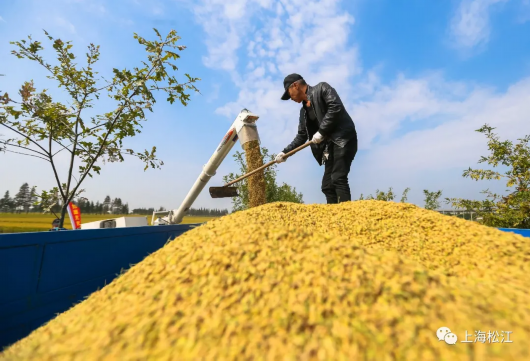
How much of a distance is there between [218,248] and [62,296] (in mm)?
941

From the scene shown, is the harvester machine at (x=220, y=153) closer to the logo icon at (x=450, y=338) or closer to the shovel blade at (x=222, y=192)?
the shovel blade at (x=222, y=192)

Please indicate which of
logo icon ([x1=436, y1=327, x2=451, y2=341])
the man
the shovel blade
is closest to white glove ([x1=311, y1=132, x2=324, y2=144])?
the man

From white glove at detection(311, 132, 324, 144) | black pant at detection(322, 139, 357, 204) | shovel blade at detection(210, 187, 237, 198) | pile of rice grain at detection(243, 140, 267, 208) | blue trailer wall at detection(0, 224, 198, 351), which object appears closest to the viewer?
blue trailer wall at detection(0, 224, 198, 351)

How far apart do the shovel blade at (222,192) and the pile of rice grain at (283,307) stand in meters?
2.53

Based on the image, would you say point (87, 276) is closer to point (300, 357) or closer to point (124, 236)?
point (124, 236)

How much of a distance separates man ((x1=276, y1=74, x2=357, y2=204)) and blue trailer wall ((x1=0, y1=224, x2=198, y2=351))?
92.6 inches

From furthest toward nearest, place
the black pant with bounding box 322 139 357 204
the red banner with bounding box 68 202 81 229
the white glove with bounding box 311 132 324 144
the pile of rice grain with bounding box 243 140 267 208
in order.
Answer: the red banner with bounding box 68 202 81 229, the pile of rice grain with bounding box 243 140 267 208, the white glove with bounding box 311 132 324 144, the black pant with bounding box 322 139 357 204

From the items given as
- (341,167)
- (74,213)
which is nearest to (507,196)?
(341,167)

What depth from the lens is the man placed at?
3432 millimetres

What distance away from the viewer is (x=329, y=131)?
11.5 feet

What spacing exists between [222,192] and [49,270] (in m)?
2.78

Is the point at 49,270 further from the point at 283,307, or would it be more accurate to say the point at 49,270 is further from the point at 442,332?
the point at 442,332

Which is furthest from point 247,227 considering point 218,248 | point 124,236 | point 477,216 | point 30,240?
point 477,216

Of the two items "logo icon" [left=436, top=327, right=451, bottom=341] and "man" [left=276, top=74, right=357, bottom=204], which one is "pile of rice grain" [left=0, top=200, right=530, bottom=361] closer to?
"logo icon" [left=436, top=327, right=451, bottom=341]
